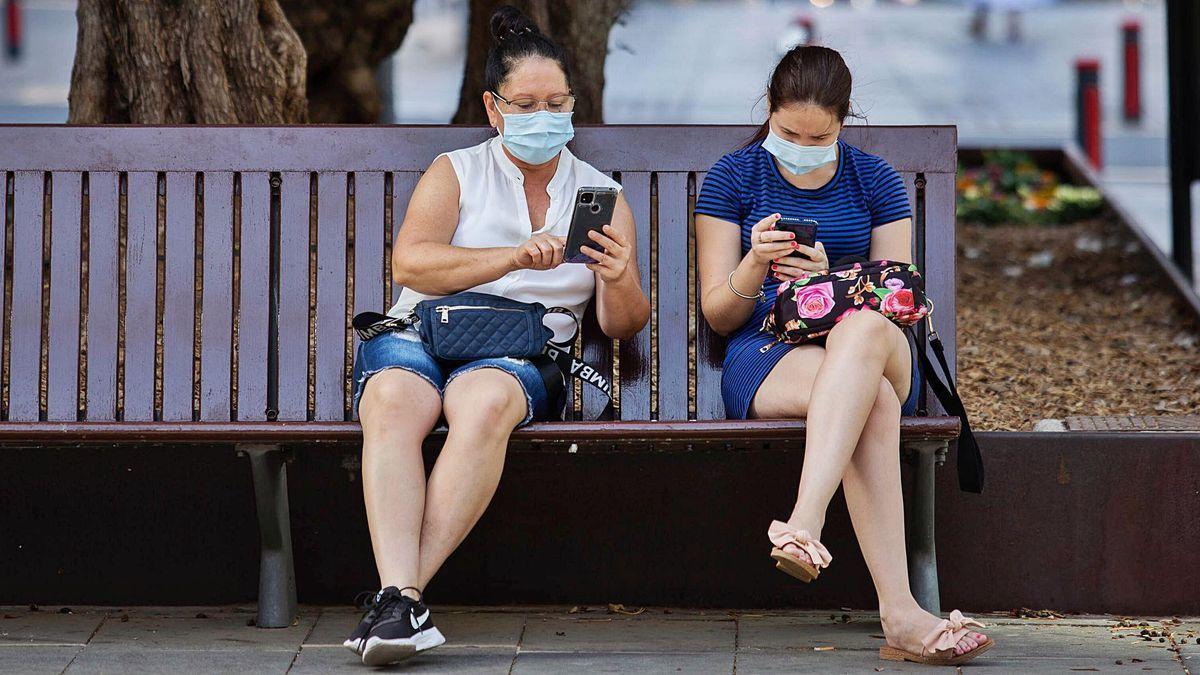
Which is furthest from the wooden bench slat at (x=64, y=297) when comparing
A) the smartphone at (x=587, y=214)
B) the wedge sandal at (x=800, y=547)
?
the wedge sandal at (x=800, y=547)

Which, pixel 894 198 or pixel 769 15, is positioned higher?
pixel 769 15

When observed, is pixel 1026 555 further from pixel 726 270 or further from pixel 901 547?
pixel 726 270

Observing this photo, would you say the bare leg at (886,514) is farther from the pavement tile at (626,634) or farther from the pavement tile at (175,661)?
the pavement tile at (175,661)

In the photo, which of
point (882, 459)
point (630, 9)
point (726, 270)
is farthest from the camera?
point (630, 9)

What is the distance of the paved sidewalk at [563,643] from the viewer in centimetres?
A: 364

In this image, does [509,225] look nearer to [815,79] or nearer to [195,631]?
[815,79]

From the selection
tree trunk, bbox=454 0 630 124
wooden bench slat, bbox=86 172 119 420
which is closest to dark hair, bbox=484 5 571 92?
wooden bench slat, bbox=86 172 119 420

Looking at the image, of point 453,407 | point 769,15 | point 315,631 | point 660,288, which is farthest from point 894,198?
point 769,15

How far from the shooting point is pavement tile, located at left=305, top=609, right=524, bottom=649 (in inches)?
152

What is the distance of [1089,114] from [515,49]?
1024 cm

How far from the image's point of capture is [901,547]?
3.60 metres

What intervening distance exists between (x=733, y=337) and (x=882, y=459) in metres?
0.59

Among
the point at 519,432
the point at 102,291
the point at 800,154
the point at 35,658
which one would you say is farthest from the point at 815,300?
the point at 35,658

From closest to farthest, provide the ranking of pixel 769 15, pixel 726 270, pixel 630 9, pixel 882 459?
pixel 882 459, pixel 726 270, pixel 630 9, pixel 769 15
